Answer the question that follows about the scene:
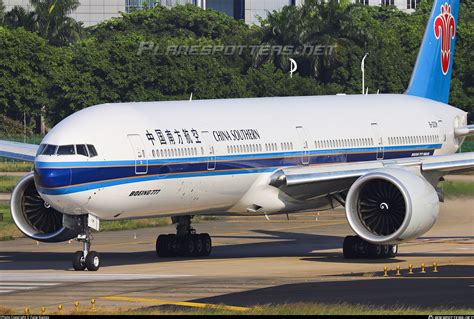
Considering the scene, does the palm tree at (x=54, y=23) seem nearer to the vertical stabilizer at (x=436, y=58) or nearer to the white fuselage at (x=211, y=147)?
the vertical stabilizer at (x=436, y=58)

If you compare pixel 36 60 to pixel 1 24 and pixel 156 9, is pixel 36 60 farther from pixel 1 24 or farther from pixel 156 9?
pixel 156 9

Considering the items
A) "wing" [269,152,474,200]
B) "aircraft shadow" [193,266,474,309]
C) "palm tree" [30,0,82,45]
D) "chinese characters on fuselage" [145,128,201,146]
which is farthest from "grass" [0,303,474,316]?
"palm tree" [30,0,82,45]

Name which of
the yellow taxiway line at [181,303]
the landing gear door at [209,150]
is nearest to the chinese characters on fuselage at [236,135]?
the landing gear door at [209,150]

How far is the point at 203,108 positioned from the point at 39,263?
23.9ft

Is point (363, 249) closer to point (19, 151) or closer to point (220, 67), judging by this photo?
point (19, 151)

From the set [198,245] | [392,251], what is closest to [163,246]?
[198,245]

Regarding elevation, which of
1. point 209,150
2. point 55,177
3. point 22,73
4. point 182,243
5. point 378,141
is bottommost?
point 22,73

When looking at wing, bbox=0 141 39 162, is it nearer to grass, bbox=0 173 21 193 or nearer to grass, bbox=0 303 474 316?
grass, bbox=0 303 474 316

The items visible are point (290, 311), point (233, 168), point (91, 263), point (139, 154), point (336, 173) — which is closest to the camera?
point (290, 311)

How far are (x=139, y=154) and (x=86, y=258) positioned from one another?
11.3 feet

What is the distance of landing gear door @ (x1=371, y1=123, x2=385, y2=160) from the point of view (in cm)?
4712

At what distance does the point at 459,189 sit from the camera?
204 ft

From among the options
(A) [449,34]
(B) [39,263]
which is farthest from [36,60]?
(B) [39,263]

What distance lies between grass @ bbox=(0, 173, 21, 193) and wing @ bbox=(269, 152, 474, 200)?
38576mm
